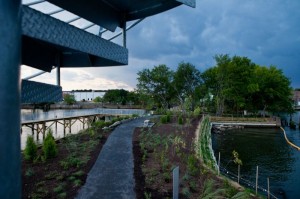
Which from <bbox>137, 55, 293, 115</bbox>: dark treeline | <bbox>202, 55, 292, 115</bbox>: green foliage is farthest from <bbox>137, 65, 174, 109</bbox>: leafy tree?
<bbox>202, 55, 292, 115</bbox>: green foliage

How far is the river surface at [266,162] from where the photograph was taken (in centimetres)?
1569

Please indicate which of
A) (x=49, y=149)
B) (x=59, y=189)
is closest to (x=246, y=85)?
(x=49, y=149)

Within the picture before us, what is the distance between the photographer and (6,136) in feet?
6.15

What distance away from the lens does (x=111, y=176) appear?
36.6ft

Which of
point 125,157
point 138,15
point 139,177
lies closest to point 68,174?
point 139,177

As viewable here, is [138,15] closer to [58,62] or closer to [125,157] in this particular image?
[58,62]

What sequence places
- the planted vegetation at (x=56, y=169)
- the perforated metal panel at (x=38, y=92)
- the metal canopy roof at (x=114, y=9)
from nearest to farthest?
1. the perforated metal panel at (x=38, y=92)
2. the metal canopy roof at (x=114, y=9)
3. the planted vegetation at (x=56, y=169)

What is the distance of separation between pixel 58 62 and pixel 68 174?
747 cm

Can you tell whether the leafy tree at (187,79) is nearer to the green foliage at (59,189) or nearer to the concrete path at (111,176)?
the concrete path at (111,176)

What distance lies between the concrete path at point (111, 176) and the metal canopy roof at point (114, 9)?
608 cm

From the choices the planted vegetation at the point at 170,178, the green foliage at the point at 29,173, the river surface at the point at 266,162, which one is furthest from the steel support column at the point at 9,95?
the river surface at the point at 266,162

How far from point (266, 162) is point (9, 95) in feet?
74.1

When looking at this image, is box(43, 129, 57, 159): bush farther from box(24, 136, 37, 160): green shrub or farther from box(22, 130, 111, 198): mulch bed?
box(24, 136, 37, 160): green shrub

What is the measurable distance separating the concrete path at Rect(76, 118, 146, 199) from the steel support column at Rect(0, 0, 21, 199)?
7.43m
